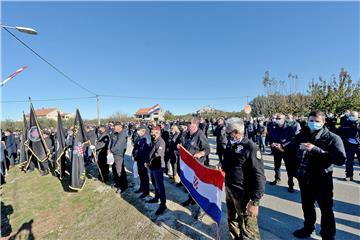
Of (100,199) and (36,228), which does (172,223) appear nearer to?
(100,199)

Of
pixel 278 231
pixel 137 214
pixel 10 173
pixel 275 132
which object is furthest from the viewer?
pixel 10 173

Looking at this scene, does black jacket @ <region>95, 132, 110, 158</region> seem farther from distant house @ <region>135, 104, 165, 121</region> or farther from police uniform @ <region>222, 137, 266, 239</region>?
distant house @ <region>135, 104, 165, 121</region>

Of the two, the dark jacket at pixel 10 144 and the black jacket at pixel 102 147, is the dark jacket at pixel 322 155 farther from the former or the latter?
the dark jacket at pixel 10 144

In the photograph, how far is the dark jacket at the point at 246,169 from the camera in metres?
2.76

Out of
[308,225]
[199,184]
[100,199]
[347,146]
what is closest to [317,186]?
[308,225]

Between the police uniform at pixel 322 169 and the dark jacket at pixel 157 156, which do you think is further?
the dark jacket at pixel 157 156

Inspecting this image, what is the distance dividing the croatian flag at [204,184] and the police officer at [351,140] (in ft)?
16.6

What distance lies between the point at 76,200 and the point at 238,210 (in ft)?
17.9

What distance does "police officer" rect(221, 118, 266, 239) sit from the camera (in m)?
2.78

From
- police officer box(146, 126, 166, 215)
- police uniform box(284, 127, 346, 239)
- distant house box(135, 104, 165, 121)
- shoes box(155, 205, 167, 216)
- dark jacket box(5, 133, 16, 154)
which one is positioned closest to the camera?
police uniform box(284, 127, 346, 239)

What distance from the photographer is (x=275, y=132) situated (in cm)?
618

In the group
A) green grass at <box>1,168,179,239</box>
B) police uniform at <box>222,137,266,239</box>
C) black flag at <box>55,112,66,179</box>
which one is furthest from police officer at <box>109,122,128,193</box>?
police uniform at <box>222,137,266,239</box>

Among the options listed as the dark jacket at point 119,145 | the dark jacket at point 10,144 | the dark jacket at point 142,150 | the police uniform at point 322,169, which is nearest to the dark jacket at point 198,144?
the dark jacket at point 142,150

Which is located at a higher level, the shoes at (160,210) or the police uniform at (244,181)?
the police uniform at (244,181)
